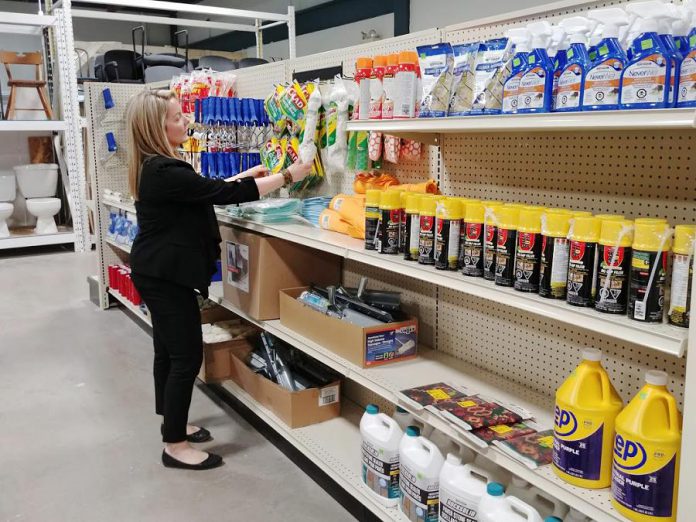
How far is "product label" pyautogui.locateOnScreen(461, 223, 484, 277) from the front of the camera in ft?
6.12

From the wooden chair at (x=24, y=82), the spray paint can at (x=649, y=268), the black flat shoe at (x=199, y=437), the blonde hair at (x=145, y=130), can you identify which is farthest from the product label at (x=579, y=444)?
the wooden chair at (x=24, y=82)

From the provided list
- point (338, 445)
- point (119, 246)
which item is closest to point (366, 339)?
point (338, 445)

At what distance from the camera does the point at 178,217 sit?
277 centimetres

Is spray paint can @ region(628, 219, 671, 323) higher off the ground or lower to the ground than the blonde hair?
lower

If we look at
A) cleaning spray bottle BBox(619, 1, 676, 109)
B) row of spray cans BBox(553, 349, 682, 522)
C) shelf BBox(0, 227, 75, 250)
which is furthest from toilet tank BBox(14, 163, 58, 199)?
cleaning spray bottle BBox(619, 1, 676, 109)

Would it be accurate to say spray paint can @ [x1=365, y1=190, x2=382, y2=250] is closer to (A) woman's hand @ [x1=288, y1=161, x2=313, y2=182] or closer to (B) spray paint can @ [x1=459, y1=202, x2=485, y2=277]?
(B) spray paint can @ [x1=459, y1=202, x2=485, y2=277]

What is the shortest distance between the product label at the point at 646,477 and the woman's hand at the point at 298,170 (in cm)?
195

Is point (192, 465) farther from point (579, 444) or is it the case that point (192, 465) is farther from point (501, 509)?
point (579, 444)

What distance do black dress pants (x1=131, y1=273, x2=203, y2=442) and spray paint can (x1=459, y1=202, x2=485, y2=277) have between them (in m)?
1.45

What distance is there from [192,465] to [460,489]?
1.47m

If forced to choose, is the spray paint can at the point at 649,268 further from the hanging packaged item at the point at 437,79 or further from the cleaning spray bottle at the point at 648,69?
the hanging packaged item at the point at 437,79

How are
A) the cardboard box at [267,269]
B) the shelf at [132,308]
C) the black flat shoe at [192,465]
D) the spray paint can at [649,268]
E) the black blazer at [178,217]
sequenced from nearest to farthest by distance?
the spray paint can at [649,268] < the black blazer at [178,217] < the black flat shoe at [192,465] < the cardboard box at [267,269] < the shelf at [132,308]

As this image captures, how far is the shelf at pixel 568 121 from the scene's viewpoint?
1274 mm

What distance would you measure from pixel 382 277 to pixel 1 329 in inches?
141
